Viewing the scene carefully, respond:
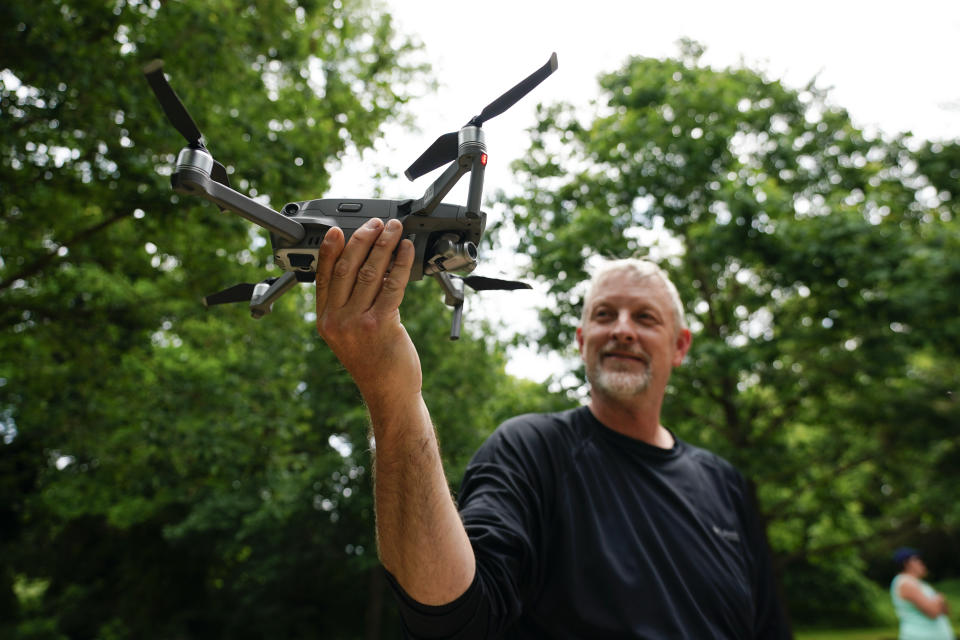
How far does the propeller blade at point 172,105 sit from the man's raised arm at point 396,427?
11.6 inches

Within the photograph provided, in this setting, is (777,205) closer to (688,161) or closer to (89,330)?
(688,161)

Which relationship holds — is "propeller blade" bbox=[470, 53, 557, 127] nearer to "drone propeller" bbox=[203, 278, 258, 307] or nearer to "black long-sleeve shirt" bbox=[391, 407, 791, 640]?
"drone propeller" bbox=[203, 278, 258, 307]

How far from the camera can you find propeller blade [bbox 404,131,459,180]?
123 centimetres

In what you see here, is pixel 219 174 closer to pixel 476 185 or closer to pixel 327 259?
pixel 327 259

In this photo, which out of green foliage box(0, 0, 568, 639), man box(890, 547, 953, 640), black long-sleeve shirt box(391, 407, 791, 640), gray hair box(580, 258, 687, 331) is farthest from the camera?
man box(890, 547, 953, 640)

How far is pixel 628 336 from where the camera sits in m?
2.56

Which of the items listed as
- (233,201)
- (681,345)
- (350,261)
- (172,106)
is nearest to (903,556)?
(681,345)

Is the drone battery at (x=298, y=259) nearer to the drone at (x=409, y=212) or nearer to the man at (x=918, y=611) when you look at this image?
the drone at (x=409, y=212)

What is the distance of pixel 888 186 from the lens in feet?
28.0

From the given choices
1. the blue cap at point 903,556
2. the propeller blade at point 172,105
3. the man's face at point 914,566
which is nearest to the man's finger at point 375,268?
the propeller blade at point 172,105

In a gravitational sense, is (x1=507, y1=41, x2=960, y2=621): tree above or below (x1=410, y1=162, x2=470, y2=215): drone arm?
above

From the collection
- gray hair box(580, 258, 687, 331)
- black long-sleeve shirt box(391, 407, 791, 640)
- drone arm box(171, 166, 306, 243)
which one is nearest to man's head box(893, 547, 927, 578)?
black long-sleeve shirt box(391, 407, 791, 640)

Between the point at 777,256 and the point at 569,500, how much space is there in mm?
6350

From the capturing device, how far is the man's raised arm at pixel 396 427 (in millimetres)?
1248
